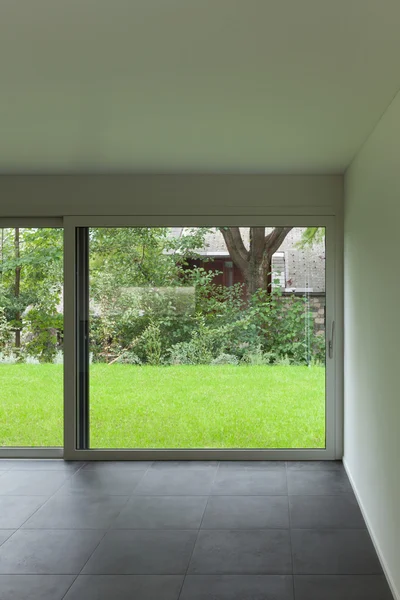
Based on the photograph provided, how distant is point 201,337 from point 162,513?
1.86m

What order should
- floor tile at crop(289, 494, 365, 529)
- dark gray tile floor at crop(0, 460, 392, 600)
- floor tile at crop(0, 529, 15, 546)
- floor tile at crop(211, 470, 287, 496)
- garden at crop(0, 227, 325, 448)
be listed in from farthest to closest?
garden at crop(0, 227, 325, 448) < floor tile at crop(211, 470, 287, 496) < floor tile at crop(289, 494, 365, 529) < floor tile at crop(0, 529, 15, 546) < dark gray tile floor at crop(0, 460, 392, 600)

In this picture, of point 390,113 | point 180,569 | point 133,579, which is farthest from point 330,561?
point 390,113

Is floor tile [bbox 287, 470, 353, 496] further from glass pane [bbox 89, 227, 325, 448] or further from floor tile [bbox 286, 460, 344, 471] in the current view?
glass pane [bbox 89, 227, 325, 448]

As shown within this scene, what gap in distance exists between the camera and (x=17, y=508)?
14.4 feet

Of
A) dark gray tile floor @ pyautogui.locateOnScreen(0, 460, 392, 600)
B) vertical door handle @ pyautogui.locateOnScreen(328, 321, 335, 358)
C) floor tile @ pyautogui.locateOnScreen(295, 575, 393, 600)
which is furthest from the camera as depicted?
vertical door handle @ pyautogui.locateOnScreen(328, 321, 335, 358)

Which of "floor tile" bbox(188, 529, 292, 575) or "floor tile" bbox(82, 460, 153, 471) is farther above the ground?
"floor tile" bbox(188, 529, 292, 575)

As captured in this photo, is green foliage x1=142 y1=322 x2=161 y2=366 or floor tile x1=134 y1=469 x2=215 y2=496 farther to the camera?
green foliage x1=142 y1=322 x2=161 y2=366

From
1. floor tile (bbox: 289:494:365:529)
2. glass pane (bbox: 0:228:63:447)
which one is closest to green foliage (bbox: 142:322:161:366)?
glass pane (bbox: 0:228:63:447)

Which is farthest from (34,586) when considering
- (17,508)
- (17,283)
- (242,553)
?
(17,283)

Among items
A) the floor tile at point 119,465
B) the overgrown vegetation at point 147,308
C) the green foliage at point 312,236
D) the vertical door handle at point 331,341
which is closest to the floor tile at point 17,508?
the floor tile at point 119,465

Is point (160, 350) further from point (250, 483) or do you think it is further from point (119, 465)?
point (250, 483)

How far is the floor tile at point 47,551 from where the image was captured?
3414 mm

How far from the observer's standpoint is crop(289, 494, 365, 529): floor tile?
4023mm

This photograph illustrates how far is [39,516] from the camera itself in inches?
165
